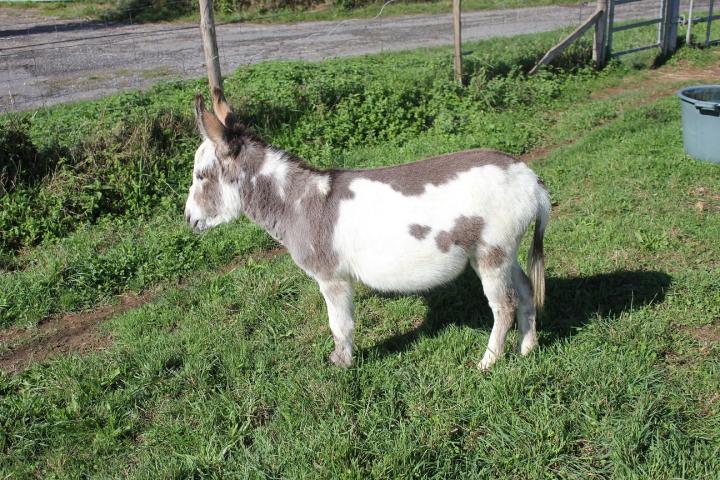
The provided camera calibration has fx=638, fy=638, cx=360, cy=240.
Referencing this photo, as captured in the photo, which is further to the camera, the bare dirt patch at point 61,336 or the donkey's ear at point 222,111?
the bare dirt patch at point 61,336

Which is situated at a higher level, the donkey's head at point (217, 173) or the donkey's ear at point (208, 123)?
the donkey's ear at point (208, 123)

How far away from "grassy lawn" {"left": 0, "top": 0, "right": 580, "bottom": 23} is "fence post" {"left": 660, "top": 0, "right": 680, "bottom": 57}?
7724 mm

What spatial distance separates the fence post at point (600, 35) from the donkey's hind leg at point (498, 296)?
983cm

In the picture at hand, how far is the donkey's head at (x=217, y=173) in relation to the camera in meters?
4.30

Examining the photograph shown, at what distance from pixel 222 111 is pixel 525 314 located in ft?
8.40

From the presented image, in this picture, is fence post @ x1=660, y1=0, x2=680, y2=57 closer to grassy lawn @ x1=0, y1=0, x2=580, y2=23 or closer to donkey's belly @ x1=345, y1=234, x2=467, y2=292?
grassy lawn @ x1=0, y1=0, x2=580, y2=23

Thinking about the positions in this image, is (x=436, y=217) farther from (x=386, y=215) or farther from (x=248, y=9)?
(x=248, y=9)

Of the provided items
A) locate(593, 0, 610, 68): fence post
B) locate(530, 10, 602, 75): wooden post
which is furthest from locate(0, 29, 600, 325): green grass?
locate(593, 0, 610, 68): fence post

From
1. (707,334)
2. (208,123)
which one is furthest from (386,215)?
(707,334)

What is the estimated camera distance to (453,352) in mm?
4469

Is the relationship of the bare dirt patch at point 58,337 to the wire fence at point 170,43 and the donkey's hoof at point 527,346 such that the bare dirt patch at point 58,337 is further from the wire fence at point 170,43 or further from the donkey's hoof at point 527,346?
the wire fence at point 170,43

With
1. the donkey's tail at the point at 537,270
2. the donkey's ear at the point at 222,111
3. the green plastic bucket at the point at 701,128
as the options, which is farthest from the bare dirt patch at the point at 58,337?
the green plastic bucket at the point at 701,128

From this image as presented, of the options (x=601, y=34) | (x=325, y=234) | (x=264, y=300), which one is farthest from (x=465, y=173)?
(x=601, y=34)

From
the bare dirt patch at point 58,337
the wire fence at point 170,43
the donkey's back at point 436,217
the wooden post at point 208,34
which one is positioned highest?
the wooden post at point 208,34
